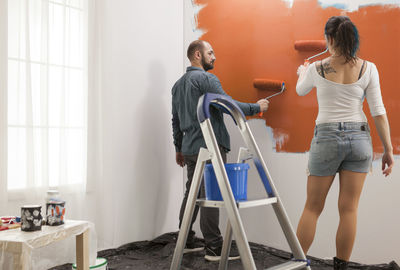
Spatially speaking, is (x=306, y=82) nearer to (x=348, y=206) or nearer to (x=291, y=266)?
(x=348, y=206)

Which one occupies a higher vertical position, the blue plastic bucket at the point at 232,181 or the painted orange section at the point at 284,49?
the painted orange section at the point at 284,49

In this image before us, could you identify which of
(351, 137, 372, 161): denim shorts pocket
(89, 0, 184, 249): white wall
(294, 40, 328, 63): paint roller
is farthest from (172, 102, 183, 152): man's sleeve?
(351, 137, 372, 161): denim shorts pocket

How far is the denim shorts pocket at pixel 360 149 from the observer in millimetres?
1784

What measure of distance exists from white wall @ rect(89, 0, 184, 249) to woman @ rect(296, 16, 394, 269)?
1.31 metres

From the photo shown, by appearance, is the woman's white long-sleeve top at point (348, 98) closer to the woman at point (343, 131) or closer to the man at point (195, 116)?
the woman at point (343, 131)

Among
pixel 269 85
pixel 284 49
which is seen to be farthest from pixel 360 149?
pixel 284 49

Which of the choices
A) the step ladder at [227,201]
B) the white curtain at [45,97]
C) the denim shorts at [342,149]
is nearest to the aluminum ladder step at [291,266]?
the step ladder at [227,201]

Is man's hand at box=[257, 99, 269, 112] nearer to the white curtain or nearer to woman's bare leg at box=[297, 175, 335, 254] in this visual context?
woman's bare leg at box=[297, 175, 335, 254]

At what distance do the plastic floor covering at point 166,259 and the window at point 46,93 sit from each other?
0.58 meters

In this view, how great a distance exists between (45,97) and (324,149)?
1.56m

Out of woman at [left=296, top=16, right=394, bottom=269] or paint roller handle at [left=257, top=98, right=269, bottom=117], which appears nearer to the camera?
woman at [left=296, top=16, right=394, bottom=269]

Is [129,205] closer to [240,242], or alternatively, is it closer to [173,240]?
[173,240]

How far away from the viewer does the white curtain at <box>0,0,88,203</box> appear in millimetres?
2033

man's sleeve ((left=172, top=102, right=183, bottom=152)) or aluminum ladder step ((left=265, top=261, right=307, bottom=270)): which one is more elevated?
man's sleeve ((left=172, top=102, right=183, bottom=152))
